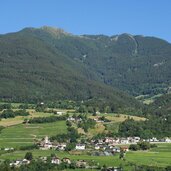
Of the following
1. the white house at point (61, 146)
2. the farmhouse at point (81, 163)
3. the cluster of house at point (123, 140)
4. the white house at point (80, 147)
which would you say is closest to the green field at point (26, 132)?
the white house at point (61, 146)

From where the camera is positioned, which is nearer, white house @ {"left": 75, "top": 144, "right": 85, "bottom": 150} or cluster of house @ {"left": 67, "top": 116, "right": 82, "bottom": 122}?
white house @ {"left": 75, "top": 144, "right": 85, "bottom": 150}

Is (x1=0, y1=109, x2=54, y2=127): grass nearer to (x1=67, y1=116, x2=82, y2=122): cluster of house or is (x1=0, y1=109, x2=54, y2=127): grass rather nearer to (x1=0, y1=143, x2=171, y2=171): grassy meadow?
(x1=67, y1=116, x2=82, y2=122): cluster of house

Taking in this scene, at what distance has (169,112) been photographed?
181625 mm

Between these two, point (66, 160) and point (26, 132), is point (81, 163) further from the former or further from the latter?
point (26, 132)

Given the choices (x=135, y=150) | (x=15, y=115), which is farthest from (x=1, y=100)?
(x=135, y=150)

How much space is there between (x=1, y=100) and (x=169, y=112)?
51.1 m

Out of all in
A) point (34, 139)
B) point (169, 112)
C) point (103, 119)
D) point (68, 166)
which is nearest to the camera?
point (68, 166)

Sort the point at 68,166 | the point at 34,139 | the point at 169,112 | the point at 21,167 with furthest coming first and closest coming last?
the point at 169,112 < the point at 34,139 < the point at 68,166 < the point at 21,167

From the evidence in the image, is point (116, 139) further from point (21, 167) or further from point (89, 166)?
point (21, 167)

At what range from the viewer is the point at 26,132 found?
130 metres

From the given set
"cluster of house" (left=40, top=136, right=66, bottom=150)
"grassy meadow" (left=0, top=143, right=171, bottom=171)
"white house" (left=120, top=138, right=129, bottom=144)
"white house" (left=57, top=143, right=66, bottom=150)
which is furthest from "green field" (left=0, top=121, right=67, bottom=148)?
"white house" (left=120, top=138, right=129, bottom=144)

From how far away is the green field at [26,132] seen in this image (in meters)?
119

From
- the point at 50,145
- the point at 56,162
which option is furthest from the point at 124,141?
the point at 56,162

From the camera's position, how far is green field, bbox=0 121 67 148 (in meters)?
119
